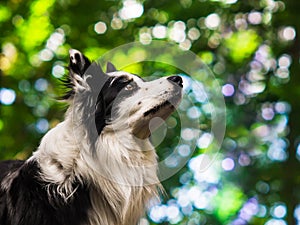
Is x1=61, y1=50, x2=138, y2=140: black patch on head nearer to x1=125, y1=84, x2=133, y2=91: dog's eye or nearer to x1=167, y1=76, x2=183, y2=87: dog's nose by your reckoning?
x1=125, y1=84, x2=133, y2=91: dog's eye

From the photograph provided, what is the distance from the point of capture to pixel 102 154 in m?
5.23

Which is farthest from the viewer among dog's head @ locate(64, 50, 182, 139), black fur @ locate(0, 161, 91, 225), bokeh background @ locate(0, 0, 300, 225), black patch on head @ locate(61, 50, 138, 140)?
bokeh background @ locate(0, 0, 300, 225)

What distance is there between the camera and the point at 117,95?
520 centimetres

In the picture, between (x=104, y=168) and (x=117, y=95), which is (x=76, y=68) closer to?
(x=117, y=95)

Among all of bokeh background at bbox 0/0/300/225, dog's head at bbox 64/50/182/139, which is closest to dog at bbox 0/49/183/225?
dog's head at bbox 64/50/182/139

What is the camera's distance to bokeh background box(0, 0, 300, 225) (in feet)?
32.0

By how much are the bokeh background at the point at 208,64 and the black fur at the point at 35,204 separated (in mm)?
4227

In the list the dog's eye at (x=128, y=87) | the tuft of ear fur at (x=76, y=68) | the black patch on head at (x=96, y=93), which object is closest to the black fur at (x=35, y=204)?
the black patch on head at (x=96, y=93)

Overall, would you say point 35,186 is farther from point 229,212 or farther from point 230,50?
point 229,212

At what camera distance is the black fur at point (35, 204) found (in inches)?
193

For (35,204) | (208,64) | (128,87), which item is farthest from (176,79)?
(208,64)

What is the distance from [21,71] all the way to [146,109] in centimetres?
649

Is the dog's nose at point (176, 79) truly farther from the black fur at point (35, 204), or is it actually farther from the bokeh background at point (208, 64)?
the bokeh background at point (208, 64)

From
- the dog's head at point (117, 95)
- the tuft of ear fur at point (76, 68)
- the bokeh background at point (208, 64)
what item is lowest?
the bokeh background at point (208, 64)
